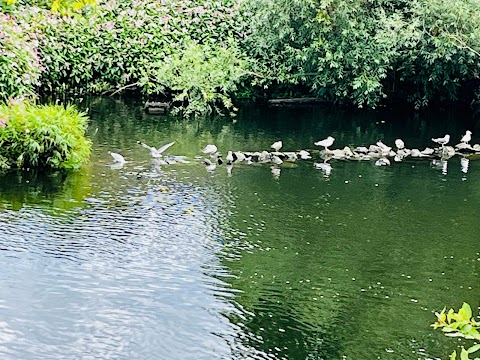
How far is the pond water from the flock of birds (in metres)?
0.25

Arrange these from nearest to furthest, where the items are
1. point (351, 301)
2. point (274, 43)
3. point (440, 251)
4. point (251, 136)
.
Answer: point (351, 301) < point (440, 251) < point (251, 136) < point (274, 43)

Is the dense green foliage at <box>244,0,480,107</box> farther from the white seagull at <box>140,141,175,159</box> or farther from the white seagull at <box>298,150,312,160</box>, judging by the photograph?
the white seagull at <box>140,141,175,159</box>

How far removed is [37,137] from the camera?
10734 mm

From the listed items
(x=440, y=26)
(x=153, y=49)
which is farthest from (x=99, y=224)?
(x=153, y=49)

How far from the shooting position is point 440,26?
16.7 meters

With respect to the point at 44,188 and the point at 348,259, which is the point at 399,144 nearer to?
the point at 348,259

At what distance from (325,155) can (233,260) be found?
5907 mm

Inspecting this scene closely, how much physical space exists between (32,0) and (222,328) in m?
15.3

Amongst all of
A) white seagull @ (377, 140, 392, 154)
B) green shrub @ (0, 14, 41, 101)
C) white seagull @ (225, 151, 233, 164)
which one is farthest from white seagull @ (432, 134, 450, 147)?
green shrub @ (0, 14, 41, 101)

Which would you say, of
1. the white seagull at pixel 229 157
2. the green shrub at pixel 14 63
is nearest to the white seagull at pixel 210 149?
the white seagull at pixel 229 157

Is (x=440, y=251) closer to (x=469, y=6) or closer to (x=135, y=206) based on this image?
(x=135, y=206)

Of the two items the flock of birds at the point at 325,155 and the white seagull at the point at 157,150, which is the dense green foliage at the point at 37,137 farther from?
the white seagull at the point at 157,150

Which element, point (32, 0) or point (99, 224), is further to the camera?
point (32, 0)

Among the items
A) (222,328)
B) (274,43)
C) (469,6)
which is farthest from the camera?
(274,43)
